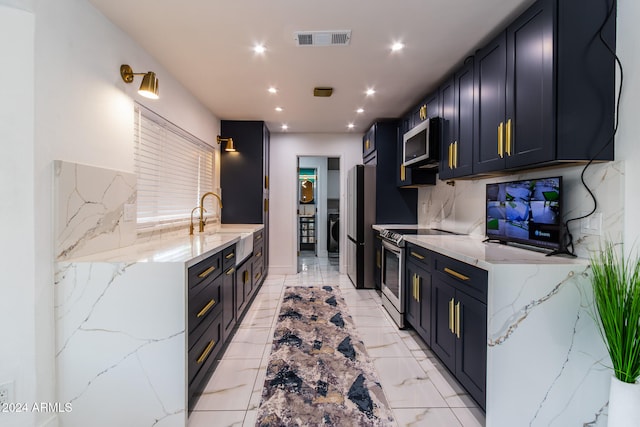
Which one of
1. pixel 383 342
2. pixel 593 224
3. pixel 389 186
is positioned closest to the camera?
pixel 593 224

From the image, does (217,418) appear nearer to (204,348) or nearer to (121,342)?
(204,348)

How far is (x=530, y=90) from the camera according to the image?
1.71 meters

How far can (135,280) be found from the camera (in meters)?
1.51

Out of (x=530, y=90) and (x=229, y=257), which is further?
(x=229, y=257)

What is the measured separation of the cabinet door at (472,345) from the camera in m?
1.56

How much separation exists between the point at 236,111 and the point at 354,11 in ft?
7.94

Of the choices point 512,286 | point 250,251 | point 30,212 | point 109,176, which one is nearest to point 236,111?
point 250,251

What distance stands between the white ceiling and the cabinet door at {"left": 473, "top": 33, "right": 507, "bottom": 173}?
0.18 meters

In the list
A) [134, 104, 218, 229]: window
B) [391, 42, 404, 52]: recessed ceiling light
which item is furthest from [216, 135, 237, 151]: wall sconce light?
[391, 42, 404, 52]: recessed ceiling light

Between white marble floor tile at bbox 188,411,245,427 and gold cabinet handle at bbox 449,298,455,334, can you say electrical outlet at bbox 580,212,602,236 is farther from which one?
white marble floor tile at bbox 188,411,245,427

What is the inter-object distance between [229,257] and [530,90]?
2429mm

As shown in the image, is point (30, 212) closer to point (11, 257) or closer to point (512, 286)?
point (11, 257)

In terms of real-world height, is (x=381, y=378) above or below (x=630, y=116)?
below

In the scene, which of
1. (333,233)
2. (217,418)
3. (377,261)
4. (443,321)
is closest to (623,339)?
(443,321)
